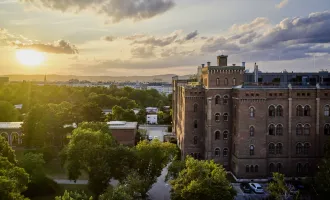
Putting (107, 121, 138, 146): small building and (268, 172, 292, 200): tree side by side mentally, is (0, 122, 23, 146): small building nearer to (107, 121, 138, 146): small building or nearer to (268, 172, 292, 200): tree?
(107, 121, 138, 146): small building

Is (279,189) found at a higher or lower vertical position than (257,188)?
higher

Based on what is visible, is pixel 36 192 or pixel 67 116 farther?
pixel 67 116

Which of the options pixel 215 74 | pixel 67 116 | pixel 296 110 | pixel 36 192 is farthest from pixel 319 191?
pixel 67 116

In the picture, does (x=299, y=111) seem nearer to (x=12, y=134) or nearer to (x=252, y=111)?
(x=252, y=111)

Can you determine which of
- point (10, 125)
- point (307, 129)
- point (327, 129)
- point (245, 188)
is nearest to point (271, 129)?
point (307, 129)

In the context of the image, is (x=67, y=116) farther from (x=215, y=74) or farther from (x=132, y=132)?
(x=215, y=74)

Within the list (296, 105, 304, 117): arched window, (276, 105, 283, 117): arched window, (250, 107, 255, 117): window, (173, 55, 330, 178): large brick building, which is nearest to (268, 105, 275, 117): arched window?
(173, 55, 330, 178): large brick building
